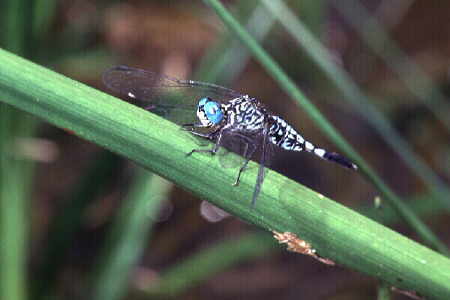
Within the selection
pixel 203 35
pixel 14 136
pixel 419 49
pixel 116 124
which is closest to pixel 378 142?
pixel 419 49

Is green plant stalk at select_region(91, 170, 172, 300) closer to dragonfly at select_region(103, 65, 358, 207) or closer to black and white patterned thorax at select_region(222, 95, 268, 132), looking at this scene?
dragonfly at select_region(103, 65, 358, 207)

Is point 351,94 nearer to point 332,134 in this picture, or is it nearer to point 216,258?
point 332,134

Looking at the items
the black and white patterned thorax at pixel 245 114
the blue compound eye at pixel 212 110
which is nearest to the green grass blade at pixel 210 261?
the black and white patterned thorax at pixel 245 114

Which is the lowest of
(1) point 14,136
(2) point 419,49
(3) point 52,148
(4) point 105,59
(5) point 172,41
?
(1) point 14,136

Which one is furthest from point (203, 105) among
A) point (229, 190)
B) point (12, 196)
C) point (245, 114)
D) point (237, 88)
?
point (237, 88)

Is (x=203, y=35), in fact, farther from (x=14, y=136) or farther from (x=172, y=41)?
(x=14, y=136)
